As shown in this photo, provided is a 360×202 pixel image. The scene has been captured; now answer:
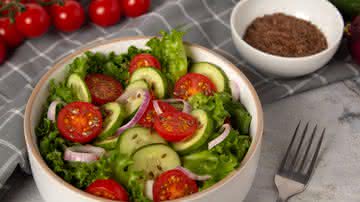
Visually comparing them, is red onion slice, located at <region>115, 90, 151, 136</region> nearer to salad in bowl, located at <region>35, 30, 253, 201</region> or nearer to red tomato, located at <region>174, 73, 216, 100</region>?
salad in bowl, located at <region>35, 30, 253, 201</region>

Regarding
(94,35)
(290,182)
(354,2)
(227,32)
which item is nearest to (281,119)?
(290,182)

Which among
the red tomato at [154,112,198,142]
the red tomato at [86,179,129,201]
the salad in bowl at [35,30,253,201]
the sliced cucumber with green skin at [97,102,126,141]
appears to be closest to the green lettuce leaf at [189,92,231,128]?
the salad in bowl at [35,30,253,201]

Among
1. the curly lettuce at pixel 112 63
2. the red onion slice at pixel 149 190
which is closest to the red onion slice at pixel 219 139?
the red onion slice at pixel 149 190

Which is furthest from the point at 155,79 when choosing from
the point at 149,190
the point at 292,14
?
the point at 292,14

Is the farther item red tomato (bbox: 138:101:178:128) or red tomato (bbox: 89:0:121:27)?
red tomato (bbox: 89:0:121:27)

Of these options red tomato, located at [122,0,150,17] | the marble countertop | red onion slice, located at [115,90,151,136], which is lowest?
the marble countertop

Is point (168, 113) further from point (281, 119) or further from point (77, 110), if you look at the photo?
point (281, 119)

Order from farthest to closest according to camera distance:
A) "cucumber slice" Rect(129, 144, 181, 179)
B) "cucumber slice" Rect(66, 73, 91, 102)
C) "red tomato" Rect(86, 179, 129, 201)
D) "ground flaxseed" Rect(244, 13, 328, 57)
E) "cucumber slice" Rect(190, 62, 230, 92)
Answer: "ground flaxseed" Rect(244, 13, 328, 57)
"cucumber slice" Rect(190, 62, 230, 92)
"cucumber slice" Rect(66, 73, 91, 102)
"cucumber slice" Rect(129, 144, 181, 179)
"red tomato" Rect(86, 179, 129, 201)
